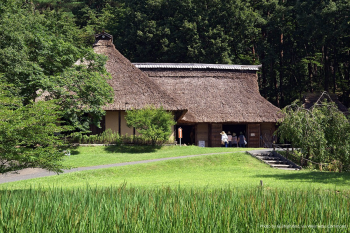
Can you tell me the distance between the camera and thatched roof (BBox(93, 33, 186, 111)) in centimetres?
2831

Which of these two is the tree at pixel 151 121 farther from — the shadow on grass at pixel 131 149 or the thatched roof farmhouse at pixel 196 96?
the thatched roof farmhouse at pixel 196 96

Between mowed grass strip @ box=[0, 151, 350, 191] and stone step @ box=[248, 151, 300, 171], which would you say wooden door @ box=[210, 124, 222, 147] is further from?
mowed grass strip @ box=[0, 151, 350, 191]

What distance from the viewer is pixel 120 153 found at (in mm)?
24969

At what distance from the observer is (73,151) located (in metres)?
25.2

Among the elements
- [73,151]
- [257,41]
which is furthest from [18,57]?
[257,41]

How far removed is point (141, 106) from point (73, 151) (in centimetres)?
572

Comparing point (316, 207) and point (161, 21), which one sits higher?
point (161, 21)

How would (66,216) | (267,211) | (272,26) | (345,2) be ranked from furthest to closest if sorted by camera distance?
(272,26) → (345,2) → (267,211) → (66,216)

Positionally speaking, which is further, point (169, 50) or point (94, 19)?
point (94, 19)

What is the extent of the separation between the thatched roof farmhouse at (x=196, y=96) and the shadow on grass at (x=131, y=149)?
8.55 ft

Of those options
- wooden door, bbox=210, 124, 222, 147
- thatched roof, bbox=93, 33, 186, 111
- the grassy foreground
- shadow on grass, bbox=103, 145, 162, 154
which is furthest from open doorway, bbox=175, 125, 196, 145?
the grassy foreground

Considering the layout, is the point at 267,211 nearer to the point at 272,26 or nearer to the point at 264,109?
the point at 264,109

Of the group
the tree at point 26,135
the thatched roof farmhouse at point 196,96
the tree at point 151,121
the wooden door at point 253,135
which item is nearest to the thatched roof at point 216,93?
the thatched roof farmhouse at point 196,96

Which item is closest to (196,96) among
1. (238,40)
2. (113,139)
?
(113,139)
